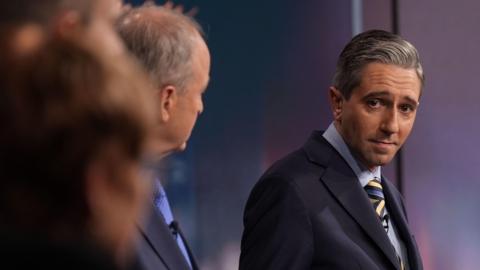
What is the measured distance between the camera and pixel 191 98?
5.73ft

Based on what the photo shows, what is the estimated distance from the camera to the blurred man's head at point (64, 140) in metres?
0.80

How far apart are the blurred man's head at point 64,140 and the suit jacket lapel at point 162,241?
0.86 metres

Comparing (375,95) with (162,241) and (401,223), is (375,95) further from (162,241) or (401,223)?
(162,241)

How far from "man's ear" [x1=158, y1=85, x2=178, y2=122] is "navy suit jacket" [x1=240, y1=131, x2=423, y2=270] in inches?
23.5

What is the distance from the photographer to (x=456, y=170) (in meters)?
3.89

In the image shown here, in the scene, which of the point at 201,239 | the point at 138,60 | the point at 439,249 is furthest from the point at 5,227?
the point at 439,249

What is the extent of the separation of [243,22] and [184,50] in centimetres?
178

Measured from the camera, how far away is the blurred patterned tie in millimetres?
2486

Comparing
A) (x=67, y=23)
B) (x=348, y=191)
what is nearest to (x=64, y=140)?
(x=67, y=23)

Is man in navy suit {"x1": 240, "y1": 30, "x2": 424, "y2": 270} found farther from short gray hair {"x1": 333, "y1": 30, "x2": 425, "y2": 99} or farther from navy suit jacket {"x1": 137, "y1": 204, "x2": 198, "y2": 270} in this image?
navy suit jacket {"x1": 137, "y1": 204, "x2": 198, "y2": 270}

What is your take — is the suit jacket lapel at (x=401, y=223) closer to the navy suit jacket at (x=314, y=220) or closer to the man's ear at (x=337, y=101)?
the navy suit jacket at (x=314, y=220)

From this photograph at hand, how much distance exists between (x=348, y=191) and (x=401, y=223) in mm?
231

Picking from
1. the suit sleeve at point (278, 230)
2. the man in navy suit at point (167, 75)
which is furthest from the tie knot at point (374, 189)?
the man in navy suit at point (167, 75)

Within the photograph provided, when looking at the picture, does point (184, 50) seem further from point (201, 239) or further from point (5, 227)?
point (201, 239)
